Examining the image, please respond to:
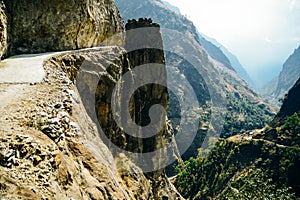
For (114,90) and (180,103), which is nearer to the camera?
(114,90)

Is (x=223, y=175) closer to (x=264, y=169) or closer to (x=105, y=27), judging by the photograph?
(x=264, y=169)

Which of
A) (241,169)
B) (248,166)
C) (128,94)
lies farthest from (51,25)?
(241,169)

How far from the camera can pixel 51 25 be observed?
27750mm

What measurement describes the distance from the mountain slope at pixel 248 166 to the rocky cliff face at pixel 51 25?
43697 millimetres

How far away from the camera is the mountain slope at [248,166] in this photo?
64.9 m

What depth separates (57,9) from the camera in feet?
92.6

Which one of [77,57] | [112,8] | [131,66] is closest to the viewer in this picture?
[77,57]

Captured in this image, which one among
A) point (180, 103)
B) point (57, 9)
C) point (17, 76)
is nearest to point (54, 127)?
point (17, 76)

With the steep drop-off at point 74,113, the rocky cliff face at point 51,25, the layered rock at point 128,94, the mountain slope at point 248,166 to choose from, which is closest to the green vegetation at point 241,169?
the mountain slope at point 248,166

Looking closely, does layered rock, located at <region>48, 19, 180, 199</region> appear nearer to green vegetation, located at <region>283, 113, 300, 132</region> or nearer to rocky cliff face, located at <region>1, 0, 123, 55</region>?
rocky cliff face, located at <region>1, 0, 123, 55</region>

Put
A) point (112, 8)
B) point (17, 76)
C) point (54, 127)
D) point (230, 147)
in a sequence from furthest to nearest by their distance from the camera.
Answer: point (230, 147), point (112, 8), point (17, 76), point (54, 127)

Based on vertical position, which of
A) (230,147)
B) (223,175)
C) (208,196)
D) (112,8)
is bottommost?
(208,196)

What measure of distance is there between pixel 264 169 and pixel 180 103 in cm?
10964

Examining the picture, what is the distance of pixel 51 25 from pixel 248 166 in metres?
68.0
